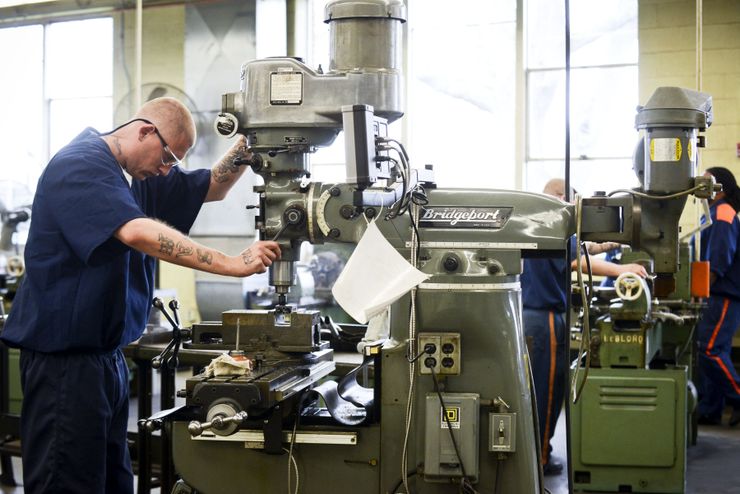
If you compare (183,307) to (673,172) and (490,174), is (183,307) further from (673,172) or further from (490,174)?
(673,172)

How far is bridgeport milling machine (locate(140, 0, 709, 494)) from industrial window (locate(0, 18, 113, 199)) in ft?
16.0

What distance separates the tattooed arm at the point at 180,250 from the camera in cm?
162

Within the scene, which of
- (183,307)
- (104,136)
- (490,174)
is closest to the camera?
(104,136)

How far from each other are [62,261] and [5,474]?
1851 millimetres

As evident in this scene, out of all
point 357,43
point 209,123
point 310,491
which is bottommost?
point 310,491

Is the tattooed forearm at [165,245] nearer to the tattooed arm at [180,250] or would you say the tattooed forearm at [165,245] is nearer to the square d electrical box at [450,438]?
the tattooed arm at [180,250]

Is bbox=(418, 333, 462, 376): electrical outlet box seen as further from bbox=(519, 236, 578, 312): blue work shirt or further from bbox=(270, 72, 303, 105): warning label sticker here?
bbox=(519, 236, 578, 312): blue work shirt

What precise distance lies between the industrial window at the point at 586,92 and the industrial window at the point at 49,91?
3.05 meters

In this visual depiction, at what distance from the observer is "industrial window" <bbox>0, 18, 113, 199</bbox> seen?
6172 millimetres

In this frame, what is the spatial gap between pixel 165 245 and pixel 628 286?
1.81 meters

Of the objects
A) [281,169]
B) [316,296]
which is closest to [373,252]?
[281,169]

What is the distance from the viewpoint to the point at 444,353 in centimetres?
157

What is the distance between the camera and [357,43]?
1.60 meters

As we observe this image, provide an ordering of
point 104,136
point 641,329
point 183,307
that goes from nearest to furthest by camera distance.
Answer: point 104,136
point 641,329
point 183,307
